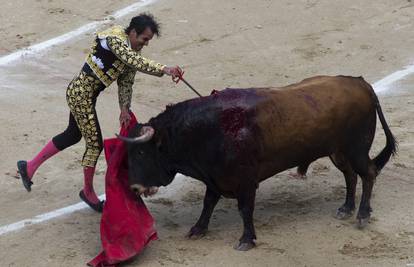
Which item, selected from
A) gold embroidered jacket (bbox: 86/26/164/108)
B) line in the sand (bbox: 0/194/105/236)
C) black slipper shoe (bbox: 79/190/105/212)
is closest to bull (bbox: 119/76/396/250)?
gold embroidered jacket (bbox: 86/26/164/108)

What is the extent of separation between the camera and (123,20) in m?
11.8

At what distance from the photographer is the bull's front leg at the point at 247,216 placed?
5.79m

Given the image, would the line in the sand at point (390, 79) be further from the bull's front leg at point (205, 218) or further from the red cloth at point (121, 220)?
the red cloth at point (121, 220)

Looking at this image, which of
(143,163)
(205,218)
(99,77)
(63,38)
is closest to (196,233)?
(205,218)

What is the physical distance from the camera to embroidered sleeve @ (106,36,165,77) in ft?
18.5

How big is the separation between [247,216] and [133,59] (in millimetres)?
1418

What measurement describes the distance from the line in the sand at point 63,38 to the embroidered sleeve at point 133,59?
4.91 meters

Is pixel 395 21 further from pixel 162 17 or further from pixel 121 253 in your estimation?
pixel 121 253

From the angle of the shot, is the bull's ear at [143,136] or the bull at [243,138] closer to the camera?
the bull's ear at [143,136]

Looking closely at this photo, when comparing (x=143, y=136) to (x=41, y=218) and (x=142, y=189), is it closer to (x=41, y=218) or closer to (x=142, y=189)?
(x=142, y=189)

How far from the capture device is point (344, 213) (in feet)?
20.8

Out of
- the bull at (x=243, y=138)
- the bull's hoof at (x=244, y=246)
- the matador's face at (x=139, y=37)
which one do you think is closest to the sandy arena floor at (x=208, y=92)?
the bull's hoof at (x=244, y=246)

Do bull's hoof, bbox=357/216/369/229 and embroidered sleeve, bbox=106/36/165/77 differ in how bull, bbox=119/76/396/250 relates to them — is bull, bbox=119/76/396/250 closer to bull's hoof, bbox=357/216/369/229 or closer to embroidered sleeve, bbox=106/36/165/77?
bull's hoof, bbox=357/216/369/229

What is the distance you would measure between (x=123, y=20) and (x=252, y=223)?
258 inches
